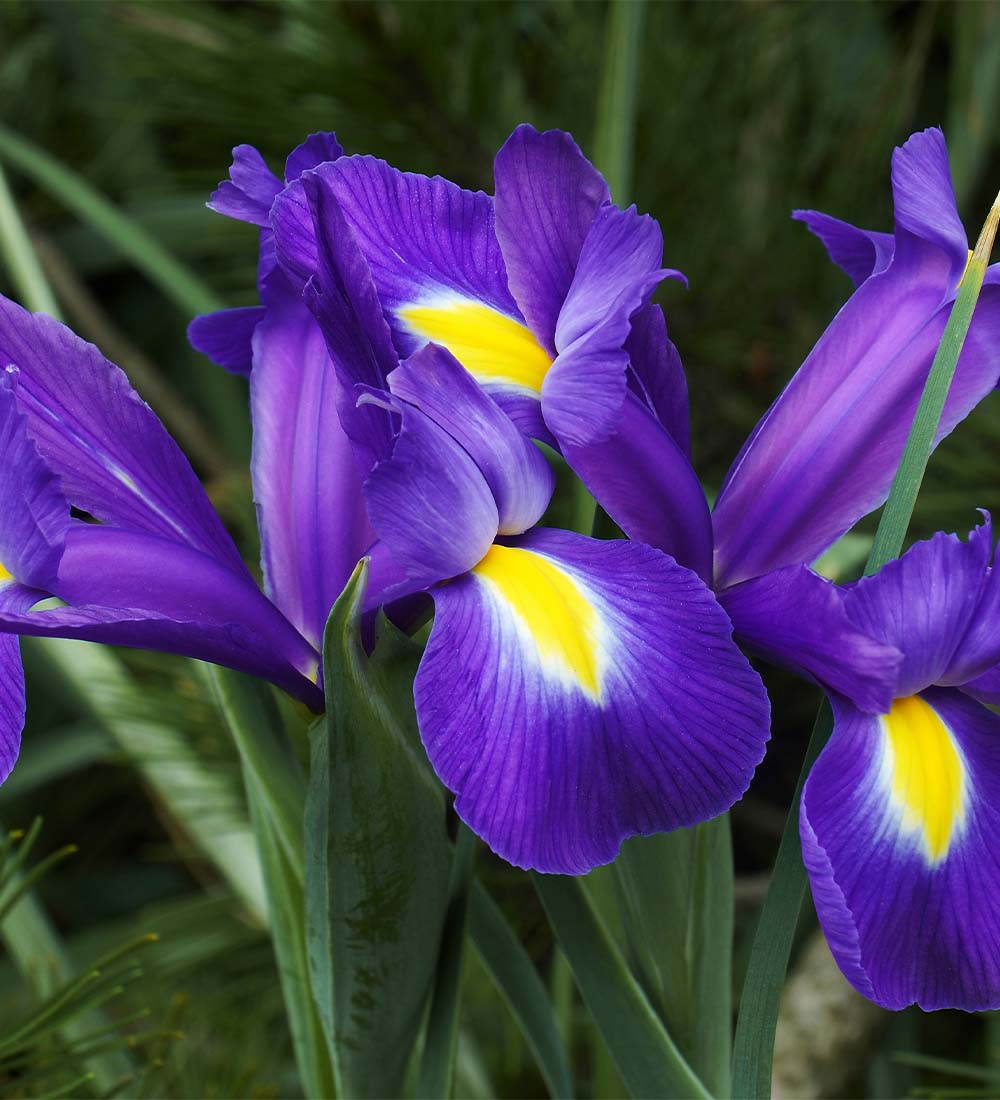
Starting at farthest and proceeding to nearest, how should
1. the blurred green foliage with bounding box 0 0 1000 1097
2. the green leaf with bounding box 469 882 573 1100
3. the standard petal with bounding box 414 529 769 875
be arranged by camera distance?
the blurred green foliage with bounding box 0 0 1000 1097 → the green leaf with bounding box 469 882 573 1100 → the standard petal with bounding box 414 529 769 875

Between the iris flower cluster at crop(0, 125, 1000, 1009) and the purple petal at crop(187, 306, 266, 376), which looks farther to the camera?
the purple petal at crop(187, 306, 266, 376)

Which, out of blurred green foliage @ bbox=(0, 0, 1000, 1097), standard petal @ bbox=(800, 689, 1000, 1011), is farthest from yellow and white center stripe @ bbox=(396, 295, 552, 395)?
blurred green foliage @ bbox=(0, 0, 1000, 1097)

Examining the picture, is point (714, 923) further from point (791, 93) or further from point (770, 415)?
point (791, 93)

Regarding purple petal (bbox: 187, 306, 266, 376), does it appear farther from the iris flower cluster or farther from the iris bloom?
the iris bloom

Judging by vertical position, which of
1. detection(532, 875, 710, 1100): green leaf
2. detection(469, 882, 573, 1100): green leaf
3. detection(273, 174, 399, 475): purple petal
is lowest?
detection(469, 882, 573, 1100): green leaf

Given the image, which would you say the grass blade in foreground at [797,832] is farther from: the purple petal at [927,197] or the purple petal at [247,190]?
the purple petal at [247,190]

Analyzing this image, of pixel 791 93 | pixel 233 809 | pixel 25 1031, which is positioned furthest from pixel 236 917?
pixel 791 93

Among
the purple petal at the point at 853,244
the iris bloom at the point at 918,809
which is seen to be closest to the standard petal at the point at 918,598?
the iris bloom at the point at 918,809
